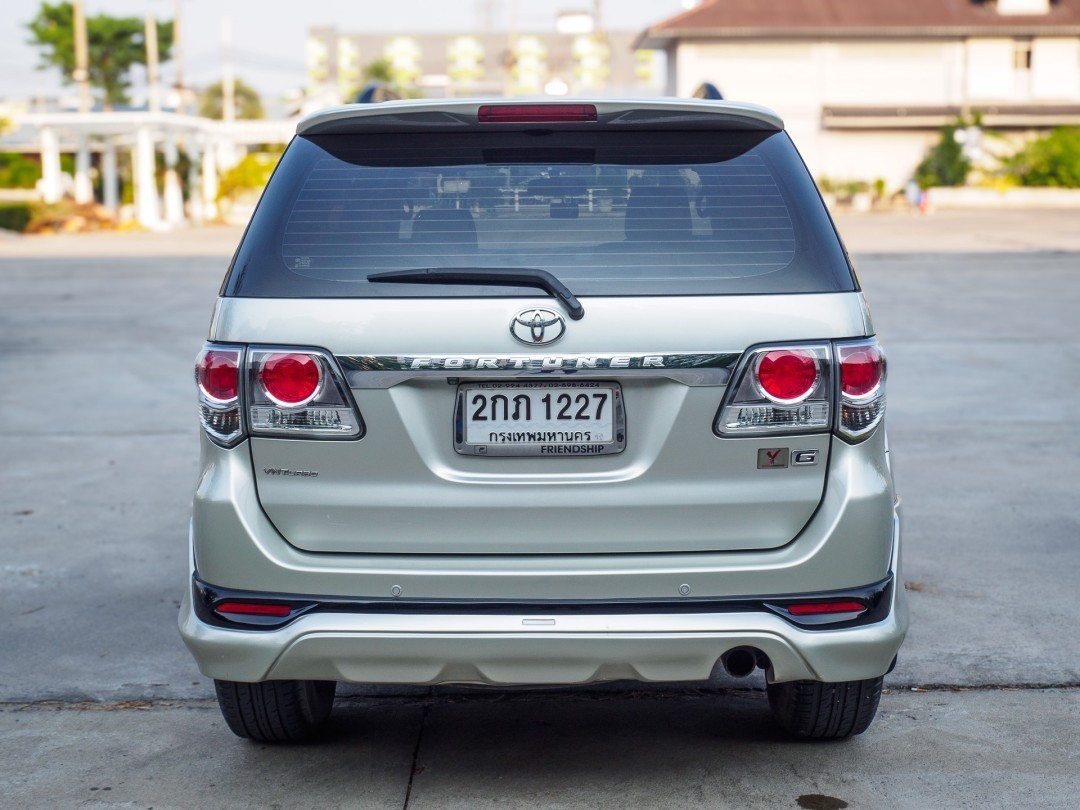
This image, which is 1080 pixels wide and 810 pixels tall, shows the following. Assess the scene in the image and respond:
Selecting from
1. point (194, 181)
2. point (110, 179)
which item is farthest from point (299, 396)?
point (194, 181)

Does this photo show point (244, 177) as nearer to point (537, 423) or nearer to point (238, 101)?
point (537, 423)

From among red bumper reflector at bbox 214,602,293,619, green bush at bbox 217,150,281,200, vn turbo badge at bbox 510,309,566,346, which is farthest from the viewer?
green bush at bbox 217,150,281,200

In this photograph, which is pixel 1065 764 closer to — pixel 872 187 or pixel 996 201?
pixel 996 201

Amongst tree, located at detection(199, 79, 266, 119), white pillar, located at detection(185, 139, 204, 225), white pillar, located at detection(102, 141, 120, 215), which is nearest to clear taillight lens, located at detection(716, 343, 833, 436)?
white pillar, located at detection(102, 141, 120, 215)

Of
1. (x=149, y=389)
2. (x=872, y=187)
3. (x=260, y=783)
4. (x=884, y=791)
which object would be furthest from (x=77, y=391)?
(x=872, y=187)

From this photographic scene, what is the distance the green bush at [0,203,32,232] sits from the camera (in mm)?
43969

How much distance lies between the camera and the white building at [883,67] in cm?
5572

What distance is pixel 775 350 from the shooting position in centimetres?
316

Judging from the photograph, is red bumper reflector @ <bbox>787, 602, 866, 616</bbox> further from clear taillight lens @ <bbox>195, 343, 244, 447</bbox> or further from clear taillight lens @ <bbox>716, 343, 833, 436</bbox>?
clear taillight lens @ <bbox>195, 343, 244, 447</bbox>

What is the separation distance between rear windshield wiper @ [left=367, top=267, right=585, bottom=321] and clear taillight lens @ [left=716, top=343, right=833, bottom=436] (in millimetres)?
408

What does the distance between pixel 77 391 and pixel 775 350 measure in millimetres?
8975

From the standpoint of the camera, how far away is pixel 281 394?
3197 millimetres

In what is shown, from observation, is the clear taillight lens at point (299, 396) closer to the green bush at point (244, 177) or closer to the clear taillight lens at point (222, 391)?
the clear taillight lens at point (222, 391)

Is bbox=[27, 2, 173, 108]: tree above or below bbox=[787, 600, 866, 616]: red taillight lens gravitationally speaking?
above
